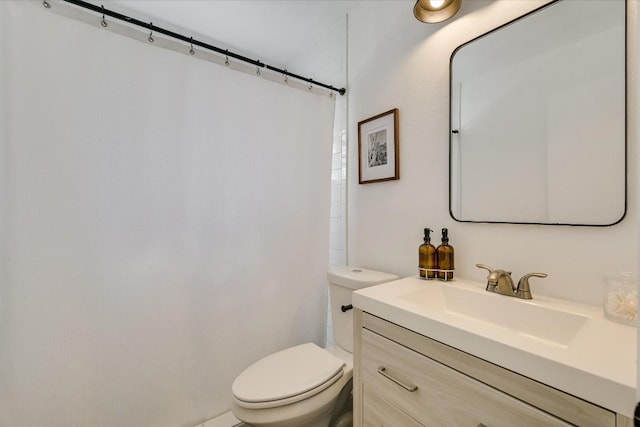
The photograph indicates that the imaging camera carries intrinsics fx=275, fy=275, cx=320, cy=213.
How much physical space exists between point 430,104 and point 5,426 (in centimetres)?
206

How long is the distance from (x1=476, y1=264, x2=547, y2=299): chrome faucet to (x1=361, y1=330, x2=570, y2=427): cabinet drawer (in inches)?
15.2

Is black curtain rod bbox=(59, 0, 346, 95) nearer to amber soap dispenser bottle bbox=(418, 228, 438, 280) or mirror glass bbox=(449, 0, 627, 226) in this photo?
mirror glass bbox=(449, 0, 627, 226)

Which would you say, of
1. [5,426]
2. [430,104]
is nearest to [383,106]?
[430,104]

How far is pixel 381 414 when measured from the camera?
892 millimetres

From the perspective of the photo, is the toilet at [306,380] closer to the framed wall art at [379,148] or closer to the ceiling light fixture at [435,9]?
the framed wall art at [379,148]

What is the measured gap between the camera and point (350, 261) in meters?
1.70

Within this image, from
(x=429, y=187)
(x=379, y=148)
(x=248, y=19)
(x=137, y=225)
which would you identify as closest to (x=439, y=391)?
(x=429, y=187)

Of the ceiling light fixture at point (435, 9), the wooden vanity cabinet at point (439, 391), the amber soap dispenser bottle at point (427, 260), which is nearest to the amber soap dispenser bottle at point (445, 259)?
the amber soap dispenser bottle at point (427, 260)

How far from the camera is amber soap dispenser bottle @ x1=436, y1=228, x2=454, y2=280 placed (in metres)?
1.12

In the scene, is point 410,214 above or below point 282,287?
above

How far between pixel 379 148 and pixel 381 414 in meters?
1.19

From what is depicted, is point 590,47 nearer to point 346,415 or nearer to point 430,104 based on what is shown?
point 430,104

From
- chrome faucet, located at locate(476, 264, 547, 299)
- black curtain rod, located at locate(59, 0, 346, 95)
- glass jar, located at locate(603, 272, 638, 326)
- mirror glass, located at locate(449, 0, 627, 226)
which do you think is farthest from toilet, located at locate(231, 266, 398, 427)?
black curtain rod, located at locate(59, 0, 346, 95)

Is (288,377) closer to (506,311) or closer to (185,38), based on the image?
(506,311)
